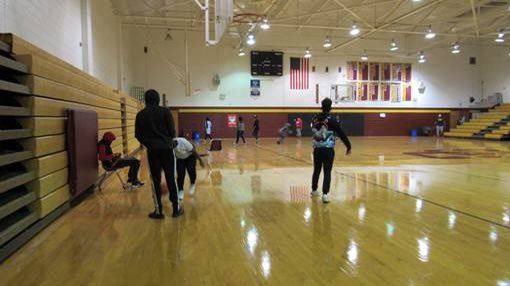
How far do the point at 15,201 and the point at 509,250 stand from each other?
433cm

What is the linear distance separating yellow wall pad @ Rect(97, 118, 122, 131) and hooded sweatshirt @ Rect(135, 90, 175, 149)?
297 centimetres

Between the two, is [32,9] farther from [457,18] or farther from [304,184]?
[457,18]

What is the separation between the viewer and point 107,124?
7730 mm

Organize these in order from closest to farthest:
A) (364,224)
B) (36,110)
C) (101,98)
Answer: (36,110)
(364,224)
(101,98)

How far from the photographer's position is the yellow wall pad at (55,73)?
12.0 feet

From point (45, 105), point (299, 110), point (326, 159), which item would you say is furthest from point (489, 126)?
point (45, 105)

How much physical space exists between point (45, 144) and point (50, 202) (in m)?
0.64

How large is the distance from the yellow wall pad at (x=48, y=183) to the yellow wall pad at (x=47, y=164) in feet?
0.17

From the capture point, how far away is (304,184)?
21.3 feet

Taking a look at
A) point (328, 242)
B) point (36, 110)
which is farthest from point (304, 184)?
point (36, 110)

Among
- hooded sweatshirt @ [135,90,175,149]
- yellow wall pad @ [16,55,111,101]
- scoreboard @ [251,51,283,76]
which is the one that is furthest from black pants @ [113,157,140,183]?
scoreboard @ [251,51,283,76]

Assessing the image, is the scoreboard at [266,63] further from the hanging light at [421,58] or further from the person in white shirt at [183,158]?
the person in white shirt at [183,158]

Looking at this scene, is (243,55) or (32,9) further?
(243,55)

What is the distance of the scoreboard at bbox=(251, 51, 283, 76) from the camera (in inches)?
888
